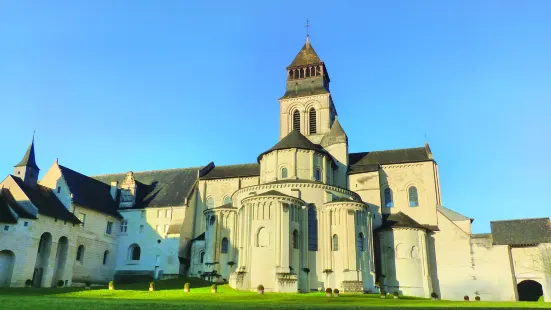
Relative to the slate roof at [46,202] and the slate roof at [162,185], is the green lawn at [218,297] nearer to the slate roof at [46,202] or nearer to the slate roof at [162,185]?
the slate roof at [46,202]

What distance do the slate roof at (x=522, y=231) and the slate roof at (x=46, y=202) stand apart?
47.7 metres

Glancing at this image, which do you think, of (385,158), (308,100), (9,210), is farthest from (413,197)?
(9,210)

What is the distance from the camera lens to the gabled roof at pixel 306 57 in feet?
218

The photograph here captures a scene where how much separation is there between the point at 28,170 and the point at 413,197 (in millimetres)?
44729

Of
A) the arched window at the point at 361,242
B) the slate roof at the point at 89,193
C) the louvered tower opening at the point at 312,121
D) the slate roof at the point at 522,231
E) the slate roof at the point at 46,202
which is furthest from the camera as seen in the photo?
the louvered tower opening at the point at 312,121

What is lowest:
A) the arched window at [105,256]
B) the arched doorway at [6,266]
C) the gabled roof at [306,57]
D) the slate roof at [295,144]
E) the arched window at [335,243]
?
the arched doorway at [6,266]

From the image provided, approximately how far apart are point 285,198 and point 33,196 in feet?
89.7

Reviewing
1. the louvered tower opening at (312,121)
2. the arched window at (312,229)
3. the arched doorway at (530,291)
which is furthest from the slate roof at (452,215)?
the louvered tower opening at (312,121)

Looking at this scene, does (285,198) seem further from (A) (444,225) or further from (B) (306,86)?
(B) (306,86)

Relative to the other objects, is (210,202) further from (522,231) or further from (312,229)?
(522,231)

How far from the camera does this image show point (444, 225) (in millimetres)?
49594

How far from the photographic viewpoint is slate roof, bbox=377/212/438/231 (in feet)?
157

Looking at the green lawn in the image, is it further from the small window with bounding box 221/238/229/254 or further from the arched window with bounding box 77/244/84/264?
the arched window with bounding box 77/244/84/264

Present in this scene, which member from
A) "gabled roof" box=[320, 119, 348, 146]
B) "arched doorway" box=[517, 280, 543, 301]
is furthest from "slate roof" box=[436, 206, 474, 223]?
"gabled roof" box=[320, 119, 348, 146]
